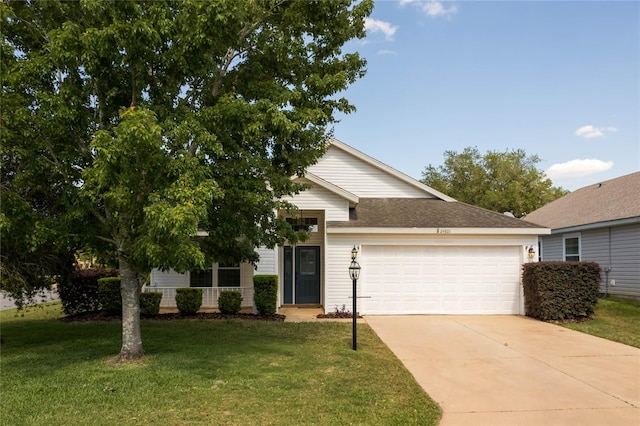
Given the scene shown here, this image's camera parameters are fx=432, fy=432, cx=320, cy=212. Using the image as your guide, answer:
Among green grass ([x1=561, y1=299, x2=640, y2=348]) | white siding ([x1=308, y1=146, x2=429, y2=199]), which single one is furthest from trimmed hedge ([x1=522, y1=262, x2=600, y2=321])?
white siding ([x1=308, y1=146, x2=429, y2=199])

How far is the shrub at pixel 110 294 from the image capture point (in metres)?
12.6

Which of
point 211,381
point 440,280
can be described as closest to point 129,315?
point 211,381

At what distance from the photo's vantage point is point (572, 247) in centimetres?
1839

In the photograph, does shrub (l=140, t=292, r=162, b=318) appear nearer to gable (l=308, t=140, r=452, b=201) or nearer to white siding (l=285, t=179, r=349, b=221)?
white siding (l=285, t=179, r=349, b=221)

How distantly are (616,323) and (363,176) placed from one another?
9088mm

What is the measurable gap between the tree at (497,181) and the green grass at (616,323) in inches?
821

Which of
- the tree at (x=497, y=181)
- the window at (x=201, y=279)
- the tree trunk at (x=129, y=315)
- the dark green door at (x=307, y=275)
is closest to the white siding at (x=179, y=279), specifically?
the window at (x=201, y=279)

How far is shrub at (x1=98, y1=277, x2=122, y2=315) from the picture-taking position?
12641 mm

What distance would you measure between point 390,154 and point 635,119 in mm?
12100

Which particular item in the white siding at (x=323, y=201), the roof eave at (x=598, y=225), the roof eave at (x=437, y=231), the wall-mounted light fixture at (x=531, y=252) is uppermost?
the white siding at (x=323, y=201)

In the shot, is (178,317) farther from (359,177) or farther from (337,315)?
(359,177)

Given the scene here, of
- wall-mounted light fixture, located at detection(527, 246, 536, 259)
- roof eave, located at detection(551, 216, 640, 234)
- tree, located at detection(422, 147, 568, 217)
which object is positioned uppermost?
tree, located at detection(422, 147, 568, 217)

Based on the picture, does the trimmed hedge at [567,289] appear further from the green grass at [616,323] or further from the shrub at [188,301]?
the shrub at [188,301]

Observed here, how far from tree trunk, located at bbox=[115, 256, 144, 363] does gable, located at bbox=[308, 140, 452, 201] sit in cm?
964
